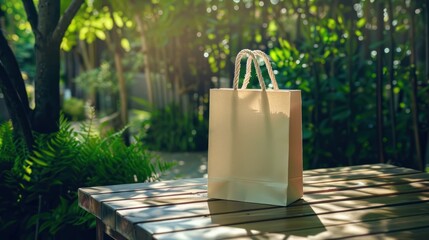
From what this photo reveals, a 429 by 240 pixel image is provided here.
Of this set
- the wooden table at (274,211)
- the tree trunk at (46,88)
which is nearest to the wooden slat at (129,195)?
the wooden table at (274,211)

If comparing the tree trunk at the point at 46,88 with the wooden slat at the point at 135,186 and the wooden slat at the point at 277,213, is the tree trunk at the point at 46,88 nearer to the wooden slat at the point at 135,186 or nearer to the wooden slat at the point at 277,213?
the wooden slat at the point at 135,186

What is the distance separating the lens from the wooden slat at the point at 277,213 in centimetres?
239

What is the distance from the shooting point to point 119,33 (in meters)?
9.88

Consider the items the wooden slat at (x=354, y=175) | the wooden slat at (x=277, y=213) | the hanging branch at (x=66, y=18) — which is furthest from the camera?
the hanging branch at (x=66, y=18)

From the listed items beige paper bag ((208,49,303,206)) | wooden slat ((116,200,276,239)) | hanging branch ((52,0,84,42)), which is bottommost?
wooden slat ((116,200,276,239))

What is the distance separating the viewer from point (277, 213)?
102 inches

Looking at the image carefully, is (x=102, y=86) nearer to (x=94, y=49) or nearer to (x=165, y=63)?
(x=94, y=49)

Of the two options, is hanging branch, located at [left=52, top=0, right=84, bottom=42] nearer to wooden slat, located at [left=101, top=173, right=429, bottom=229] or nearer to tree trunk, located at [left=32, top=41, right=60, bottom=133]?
tree trunk, located at [left=32, top=41, right=60, bottom=133]

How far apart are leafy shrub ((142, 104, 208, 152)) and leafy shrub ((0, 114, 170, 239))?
535 centimetres

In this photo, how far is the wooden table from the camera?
91.4 inches

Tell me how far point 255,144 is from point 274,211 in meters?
0.27

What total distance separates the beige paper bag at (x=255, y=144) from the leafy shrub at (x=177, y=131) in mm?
6624

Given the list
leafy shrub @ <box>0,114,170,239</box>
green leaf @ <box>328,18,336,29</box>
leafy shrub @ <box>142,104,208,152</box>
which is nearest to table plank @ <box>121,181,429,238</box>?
leafy shrub @ <box>0,114,170,239</box>

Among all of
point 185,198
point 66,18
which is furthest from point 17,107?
point 185,198
